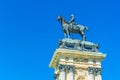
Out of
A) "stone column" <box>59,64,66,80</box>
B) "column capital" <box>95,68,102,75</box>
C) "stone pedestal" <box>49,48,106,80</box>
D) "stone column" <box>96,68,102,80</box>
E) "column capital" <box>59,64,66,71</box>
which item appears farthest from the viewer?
"column capital" <box>95,68,102,75</box>

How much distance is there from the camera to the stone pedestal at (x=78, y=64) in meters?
48.4

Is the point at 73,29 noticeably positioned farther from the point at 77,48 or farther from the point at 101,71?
the point at 101,71

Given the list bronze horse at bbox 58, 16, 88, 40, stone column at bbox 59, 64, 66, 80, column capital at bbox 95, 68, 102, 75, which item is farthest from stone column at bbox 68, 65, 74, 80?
bronze horse at bbox 58, 16, 88, 40

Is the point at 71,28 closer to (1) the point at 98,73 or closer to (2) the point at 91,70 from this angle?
(2) the point at 91,70

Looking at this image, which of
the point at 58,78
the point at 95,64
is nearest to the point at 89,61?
the point at 95,64

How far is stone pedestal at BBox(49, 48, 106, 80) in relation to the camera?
48.4 metres

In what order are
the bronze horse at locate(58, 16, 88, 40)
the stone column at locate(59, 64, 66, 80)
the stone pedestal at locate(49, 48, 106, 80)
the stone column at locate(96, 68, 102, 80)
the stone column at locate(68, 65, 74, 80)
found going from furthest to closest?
1. the bronze horse at locate(58, 16, 88, 40)
2. the stone column at locate(96, 68, 102, 80)
3. the stone pedestal at locate(49, 48, 106, 80)
4. the stone column at locate(68, 65, 74, 80)
5. the stone column at locate(59, 64, 66, 80)

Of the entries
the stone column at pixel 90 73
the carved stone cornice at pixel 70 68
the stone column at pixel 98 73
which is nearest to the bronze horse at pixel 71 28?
the stone column at pixel 90 73

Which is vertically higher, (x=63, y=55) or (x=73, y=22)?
(x=73, y=22)

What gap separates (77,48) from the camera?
5019 cm

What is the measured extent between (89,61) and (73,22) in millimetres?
5853

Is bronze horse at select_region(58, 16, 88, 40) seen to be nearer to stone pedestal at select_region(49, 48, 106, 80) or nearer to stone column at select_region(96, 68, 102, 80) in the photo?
stone pedestal at select_region(49, 48, 106, 80)

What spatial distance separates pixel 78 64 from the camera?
49.1 meters

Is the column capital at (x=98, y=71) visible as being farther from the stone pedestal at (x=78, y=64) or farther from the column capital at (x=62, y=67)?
the column capital at (x=62, y=67)
